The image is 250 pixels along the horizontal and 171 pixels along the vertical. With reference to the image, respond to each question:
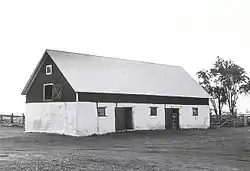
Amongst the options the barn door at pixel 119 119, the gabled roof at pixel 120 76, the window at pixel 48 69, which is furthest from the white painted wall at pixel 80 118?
the window at pixel 48 69

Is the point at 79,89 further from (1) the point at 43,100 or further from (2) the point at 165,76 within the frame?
(2) the point at 165,76

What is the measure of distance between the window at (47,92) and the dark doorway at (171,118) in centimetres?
987

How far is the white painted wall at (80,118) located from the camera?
91.9 ft

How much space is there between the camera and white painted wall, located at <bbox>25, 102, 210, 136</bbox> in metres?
28.0

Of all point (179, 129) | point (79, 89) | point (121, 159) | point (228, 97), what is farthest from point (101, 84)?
point (228, 97)

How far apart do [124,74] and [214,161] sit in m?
20.3

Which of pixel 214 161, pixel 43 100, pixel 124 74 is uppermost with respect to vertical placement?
pixel 124 74

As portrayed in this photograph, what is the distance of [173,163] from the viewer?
1374cm

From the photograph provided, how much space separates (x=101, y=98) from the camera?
29.5 meters

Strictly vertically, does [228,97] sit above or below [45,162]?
above

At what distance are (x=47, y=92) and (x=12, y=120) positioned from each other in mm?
11890

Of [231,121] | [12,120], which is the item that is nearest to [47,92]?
[12,120]

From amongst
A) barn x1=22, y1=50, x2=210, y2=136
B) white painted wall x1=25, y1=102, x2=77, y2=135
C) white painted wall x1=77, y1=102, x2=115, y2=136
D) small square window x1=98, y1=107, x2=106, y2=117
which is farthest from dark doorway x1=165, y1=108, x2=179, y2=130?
white painted wall x1=25, y1=102, x2=77, y2=135

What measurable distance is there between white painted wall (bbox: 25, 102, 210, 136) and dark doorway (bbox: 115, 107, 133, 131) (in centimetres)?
31
